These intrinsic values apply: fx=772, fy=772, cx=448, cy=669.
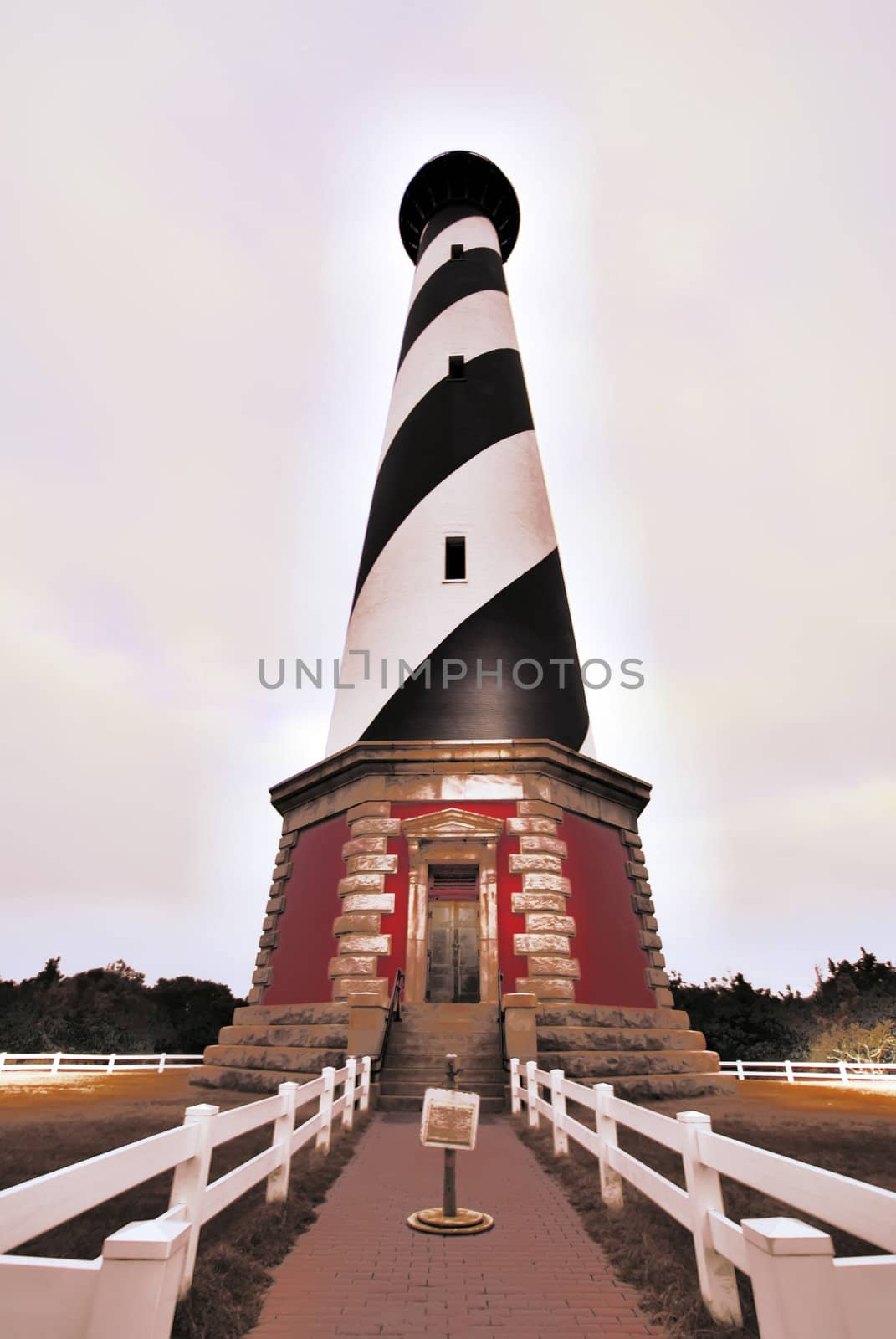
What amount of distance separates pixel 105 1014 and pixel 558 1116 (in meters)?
42.4

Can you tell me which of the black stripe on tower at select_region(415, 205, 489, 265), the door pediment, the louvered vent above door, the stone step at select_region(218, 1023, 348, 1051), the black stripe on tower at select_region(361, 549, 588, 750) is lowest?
the stone step at select_region(218, 1023, 348, 1051)

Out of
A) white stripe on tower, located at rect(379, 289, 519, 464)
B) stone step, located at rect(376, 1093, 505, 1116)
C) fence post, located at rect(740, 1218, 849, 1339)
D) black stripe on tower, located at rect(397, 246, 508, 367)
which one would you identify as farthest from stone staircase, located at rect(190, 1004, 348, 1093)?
black stripe on tower, located at rect(397, 246, 508, 367)

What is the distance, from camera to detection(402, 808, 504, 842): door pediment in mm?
13227

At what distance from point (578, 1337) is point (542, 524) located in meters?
15.7

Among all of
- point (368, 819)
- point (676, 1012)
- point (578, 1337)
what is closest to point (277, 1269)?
point (578, 1337)

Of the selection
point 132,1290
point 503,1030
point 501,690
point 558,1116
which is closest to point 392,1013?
point 503,1030

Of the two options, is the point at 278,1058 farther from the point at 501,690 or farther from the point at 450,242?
the point at 450,242

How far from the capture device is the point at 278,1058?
478 inches

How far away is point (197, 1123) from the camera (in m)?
3.62

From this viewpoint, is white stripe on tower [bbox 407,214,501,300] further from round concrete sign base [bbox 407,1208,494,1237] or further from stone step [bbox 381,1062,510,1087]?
round concrete sign base [bbox 407,1208,494,1237]

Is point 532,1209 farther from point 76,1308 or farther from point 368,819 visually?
point 368,819

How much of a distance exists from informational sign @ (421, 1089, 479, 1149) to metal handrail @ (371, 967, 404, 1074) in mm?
5921

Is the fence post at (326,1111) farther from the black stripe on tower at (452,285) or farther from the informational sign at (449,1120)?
the black stripe on tower at (452,285)

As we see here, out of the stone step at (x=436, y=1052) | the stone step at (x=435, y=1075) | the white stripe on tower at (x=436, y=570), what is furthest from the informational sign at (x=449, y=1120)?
the white stripe on tower at (x=436, y=570)
